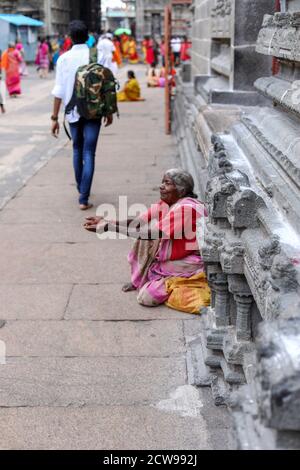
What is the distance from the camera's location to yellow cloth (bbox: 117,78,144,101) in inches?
706

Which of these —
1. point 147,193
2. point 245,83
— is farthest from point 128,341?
point 147,193

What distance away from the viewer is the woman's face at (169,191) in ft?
13.5

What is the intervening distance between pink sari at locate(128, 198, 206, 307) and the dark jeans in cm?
234

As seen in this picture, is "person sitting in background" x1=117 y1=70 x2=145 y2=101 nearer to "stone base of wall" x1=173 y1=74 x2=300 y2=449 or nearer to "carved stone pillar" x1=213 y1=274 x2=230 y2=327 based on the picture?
"stone base of wall" x1=173 y1=74 x2=300 y2=449

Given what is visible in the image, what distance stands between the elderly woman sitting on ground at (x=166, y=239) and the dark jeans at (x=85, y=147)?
2.32 meters

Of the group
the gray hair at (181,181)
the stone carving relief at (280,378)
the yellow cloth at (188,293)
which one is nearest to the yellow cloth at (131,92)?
the gray hair at (181,181)

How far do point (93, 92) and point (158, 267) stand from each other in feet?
8.46

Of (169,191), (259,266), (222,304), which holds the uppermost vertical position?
(259,266)

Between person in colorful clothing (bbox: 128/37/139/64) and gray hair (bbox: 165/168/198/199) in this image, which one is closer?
gray hair (bbox: 165/168/198/199)

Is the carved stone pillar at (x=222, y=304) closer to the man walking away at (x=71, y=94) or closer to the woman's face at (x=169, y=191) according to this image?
the woman's face at (x=169, y=191)

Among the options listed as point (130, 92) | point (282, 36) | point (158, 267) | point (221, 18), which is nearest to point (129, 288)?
point (158, 267)

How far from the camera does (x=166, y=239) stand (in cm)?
416

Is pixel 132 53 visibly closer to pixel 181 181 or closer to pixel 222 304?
pixel 181 181

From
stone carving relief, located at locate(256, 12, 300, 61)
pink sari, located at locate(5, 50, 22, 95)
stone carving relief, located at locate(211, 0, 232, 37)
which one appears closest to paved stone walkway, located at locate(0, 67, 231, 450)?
stone carving relief, located at locate(256, 12, 300, 61)
